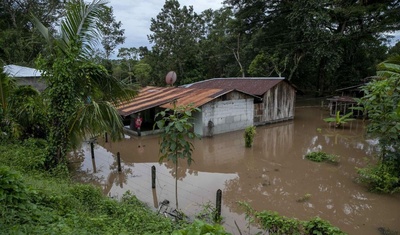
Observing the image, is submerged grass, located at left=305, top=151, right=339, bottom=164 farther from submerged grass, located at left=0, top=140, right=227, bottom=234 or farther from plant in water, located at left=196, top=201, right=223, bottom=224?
submerged grass, located at left=0, top=140, right=227, bottom=234

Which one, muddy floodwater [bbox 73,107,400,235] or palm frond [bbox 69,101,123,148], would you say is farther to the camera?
muddy floodwater [bbox 73,107,400,235]

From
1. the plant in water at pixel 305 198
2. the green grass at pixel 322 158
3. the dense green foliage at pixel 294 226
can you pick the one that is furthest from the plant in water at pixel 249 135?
the dense green foliage at pixel 294 226

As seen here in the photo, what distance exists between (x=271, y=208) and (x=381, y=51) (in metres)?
32.7

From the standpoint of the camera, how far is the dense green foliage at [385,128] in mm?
7979

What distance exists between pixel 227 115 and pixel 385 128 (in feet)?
29.9

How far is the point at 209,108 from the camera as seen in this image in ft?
50.8

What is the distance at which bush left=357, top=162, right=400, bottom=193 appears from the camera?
27.8ft

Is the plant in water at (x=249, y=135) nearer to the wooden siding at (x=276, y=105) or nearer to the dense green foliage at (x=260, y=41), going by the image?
the wooden siding at (x=276, y=105)

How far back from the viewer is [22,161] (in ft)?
25.3

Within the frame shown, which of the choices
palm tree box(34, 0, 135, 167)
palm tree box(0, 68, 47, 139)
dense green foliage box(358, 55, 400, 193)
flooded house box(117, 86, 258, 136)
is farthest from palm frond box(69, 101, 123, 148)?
dense green foliage box(358, 55, 400, 193)

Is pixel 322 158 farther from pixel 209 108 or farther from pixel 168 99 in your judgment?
pixel 168 99

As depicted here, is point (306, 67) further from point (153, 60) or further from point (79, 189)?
point (79, 189)

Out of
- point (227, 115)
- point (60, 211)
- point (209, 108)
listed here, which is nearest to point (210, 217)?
point (60, 211)

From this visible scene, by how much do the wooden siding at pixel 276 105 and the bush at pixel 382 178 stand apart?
9848 millimetres
